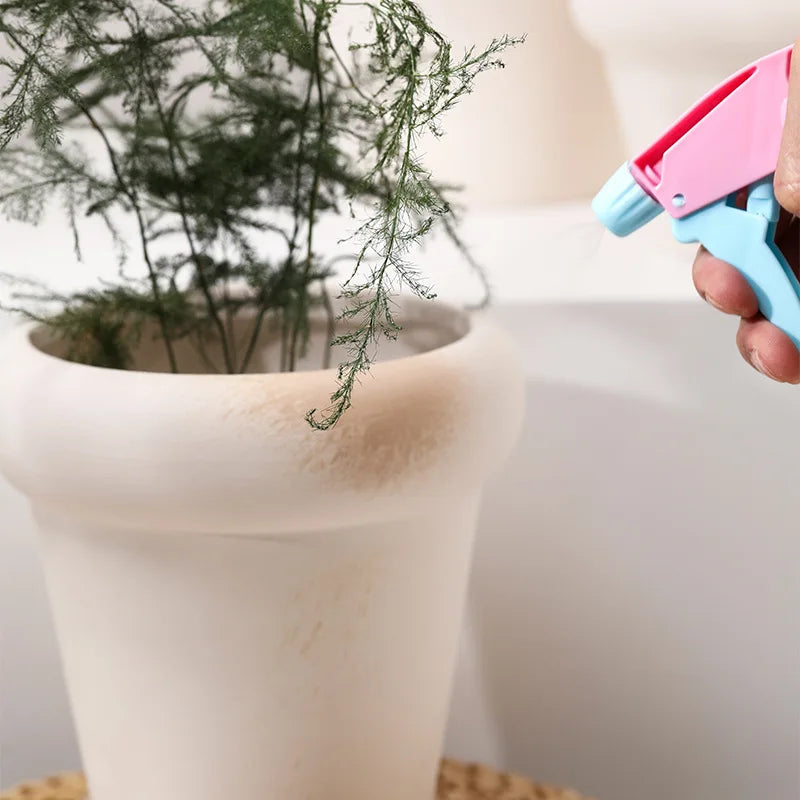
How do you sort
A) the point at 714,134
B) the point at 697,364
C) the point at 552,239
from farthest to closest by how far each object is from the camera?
the point at 552,239, the point at 697,364, the point at 714,134

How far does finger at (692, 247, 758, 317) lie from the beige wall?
1.22 ft

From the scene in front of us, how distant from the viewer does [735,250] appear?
42 cm

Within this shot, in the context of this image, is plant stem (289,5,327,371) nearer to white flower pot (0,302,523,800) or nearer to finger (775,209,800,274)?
white flower pot (0,302,523,800)

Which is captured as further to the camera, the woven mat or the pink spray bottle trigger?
the woven mat

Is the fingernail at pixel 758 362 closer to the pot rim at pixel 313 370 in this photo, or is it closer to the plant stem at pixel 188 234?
the pot rim at pixel 313 370

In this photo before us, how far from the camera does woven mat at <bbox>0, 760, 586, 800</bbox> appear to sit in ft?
2.10

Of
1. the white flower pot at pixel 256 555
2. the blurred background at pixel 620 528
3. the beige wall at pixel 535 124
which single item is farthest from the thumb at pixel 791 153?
the beige wall at pixel 535 124

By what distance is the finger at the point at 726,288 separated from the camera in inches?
16.7

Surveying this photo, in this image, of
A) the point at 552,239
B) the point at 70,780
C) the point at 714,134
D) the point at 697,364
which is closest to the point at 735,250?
the point at 714,134

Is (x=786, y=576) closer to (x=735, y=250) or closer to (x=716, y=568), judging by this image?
(x=716, y=568)

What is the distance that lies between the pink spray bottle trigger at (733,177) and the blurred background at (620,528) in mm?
211

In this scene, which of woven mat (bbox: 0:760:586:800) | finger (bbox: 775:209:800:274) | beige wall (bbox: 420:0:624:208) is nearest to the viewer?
finger (bbox: 775:209:800:274)

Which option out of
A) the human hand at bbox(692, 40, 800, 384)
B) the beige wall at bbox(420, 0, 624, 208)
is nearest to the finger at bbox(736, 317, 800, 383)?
the human hand at bbox(692, 40, 800, 384)

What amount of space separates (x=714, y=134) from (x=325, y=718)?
1.02ft
